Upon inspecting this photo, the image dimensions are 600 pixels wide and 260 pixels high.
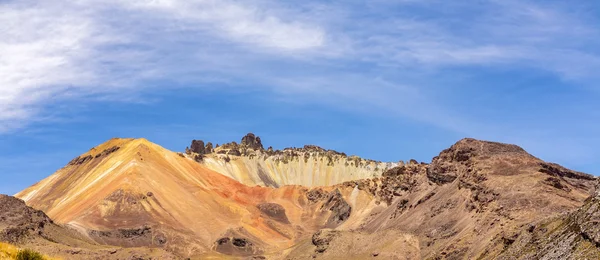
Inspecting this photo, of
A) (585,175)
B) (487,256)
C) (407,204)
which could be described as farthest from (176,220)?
(487,256)

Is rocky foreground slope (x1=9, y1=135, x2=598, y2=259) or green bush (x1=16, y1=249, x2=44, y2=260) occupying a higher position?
rocky foreground slope (x1=9, y1=135, x2=598, y2=259)

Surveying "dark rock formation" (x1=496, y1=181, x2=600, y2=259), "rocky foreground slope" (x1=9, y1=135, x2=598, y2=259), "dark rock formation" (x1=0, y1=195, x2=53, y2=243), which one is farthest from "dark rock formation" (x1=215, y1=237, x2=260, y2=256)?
"dark rock formation" (x1=496, y1=181, x2=600, y2=259)

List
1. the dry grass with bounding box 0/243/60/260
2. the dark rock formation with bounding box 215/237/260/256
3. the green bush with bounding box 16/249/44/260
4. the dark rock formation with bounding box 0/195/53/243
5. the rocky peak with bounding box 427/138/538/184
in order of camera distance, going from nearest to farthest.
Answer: the dry grass with bounding box 0/243/60/260, the green bush with bounding box 16/249/44/260, the dark rock formation with bounding box 0/195/53/243, the rocky peak with bounding box 427/138/538/184, the dark rock formation with bounding box 215/237/260/256

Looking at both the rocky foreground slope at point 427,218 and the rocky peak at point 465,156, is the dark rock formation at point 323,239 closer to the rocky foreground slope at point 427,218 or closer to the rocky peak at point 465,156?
the rocky foreground slope at point 427,218

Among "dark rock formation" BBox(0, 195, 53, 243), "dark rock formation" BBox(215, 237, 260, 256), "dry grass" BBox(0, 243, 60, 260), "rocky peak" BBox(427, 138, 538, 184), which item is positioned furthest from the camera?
"dark rock formation" BBox(215, 237, 260, 256)

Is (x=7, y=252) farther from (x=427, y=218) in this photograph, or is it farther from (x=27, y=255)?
(x=427, y=218)

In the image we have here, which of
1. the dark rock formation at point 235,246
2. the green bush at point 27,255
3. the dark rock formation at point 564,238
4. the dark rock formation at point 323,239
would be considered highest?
the dark rock formation at point 235,246

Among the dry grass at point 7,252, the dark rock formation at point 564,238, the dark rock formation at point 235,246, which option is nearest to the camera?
the dry grass at point 7,252

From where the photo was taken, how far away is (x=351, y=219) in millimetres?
195250

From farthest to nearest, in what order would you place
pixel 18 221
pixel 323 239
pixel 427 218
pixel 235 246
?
pixel 235 246 < pixel 323 239 < pixel 18 221 < pixel 427 218

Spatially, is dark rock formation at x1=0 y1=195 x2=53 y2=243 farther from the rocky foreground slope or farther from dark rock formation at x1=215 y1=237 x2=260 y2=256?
dark rock formation at x1=215 y1=237 x2=260 y2=256

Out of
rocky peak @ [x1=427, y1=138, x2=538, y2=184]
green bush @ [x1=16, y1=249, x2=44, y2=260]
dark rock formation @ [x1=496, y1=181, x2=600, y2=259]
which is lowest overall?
green bush @ [x1=16, y1=249, x2=44, y2=260]

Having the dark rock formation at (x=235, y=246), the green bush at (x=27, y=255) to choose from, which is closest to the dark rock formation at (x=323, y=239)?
the dark rock formation at (x=235, y=246)

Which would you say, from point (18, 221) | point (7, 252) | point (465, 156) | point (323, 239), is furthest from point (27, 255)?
point (323, 239)
